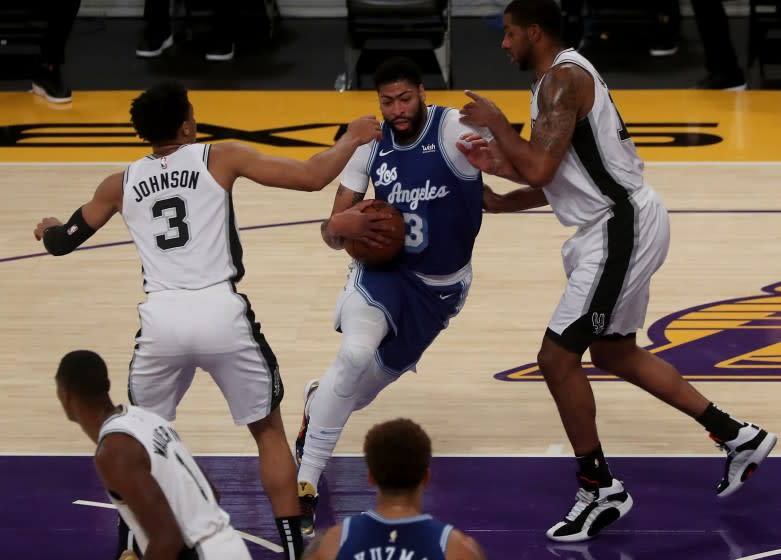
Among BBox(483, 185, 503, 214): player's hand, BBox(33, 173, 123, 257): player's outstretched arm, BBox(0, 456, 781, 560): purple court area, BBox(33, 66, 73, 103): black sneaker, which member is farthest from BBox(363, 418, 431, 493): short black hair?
BBox(33, 66, 73, 103): black sneaker

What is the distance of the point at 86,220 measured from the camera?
208 inches

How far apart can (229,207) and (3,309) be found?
354 cm

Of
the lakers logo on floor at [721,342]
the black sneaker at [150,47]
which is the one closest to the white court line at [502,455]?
the lakers logo on floor at [721,342]

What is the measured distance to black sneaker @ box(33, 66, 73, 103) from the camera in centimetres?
1294

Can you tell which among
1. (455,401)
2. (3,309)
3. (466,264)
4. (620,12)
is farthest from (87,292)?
(620,12)

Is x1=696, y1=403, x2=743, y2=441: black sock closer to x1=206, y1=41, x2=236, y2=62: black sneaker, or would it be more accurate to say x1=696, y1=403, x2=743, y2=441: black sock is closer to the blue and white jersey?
the blue and white jersey

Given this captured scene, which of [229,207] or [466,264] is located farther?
[466,264]

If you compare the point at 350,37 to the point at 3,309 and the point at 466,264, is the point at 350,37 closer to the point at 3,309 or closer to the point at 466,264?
the point at 3,309

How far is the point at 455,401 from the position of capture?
6.93 metres

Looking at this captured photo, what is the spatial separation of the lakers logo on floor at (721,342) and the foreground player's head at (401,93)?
73.0 inches

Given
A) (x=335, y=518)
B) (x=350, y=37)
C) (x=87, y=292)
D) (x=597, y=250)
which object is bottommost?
(x=335, y=518)

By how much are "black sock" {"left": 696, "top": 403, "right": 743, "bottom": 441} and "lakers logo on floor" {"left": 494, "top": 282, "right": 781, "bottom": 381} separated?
1334mm

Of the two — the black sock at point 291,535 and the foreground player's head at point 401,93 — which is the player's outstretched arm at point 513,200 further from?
the black sock at point 291,535

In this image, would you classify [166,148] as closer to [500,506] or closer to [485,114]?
[485,114]
